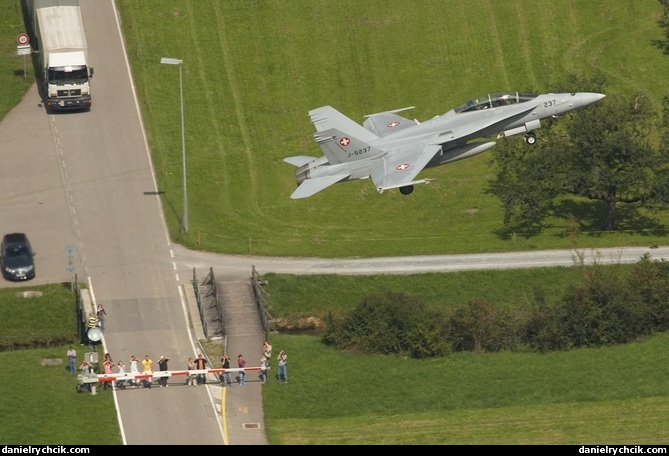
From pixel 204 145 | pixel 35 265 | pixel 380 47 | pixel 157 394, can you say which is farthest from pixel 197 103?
pixel 157 394

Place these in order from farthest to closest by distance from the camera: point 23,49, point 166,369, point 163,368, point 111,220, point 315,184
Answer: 1. point 23,49
2. point 111,220
3. point 315,184
4. point 166,369
5. point 163,368

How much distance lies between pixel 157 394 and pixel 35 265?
838 inches

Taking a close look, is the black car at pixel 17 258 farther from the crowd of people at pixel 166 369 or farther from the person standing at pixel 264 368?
the person standing at pixel 264 368

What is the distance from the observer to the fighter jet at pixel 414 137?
→ 98.8 meters

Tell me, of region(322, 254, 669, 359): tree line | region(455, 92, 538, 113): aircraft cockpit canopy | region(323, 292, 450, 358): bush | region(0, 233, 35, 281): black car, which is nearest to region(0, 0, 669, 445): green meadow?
region(323, 292, 450, 358): bush

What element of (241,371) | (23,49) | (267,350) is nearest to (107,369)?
(241,371)

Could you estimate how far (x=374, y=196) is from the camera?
122000mm

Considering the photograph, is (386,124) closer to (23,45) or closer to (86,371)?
(86,371)

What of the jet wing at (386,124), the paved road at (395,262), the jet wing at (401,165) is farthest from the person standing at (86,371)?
the jet wing at (386,124)

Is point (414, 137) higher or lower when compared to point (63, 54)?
lower

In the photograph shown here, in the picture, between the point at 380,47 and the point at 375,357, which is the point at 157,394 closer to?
the point at 375,357

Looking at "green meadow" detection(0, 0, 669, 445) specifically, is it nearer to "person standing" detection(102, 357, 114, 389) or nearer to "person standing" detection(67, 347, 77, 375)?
"person standing" detection(67, 347, 77, 375)

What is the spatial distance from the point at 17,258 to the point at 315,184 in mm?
22118

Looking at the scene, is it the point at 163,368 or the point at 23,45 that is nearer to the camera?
the point at 163,368
